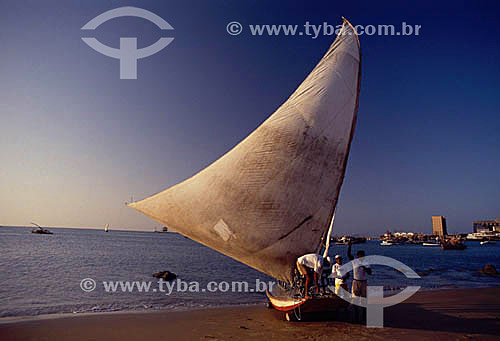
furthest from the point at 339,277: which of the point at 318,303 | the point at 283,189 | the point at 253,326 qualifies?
the point at 283,189

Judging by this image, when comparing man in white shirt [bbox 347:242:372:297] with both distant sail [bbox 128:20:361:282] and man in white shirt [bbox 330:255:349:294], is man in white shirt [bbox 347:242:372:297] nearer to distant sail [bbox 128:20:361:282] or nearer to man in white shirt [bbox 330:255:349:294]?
man in white shirt [bbox 330:255:349:294]

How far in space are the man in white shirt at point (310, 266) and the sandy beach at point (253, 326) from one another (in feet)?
4.35

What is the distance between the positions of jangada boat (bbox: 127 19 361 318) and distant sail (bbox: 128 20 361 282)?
1.1 inches

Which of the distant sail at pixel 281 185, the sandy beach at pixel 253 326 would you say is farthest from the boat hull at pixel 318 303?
the distant sail at pixel 281 185

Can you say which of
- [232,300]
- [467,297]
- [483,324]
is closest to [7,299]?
[232,300]

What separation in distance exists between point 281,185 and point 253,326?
4.25 metres

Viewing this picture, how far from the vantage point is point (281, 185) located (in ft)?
27.8

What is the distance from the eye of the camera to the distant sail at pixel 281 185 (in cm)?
845

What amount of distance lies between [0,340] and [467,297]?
17.4 meters

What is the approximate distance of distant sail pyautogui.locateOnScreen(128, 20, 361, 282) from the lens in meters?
8.45

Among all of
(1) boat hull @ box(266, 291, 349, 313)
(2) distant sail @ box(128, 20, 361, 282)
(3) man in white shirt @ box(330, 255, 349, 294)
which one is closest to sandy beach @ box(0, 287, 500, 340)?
(1) boat hull @ box(266, 291, 349, 313)

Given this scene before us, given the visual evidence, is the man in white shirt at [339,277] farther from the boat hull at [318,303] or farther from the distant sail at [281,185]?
the distant sail at [281,185]

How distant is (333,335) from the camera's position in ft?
24.5

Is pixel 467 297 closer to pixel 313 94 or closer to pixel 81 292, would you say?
pixel 313 94
